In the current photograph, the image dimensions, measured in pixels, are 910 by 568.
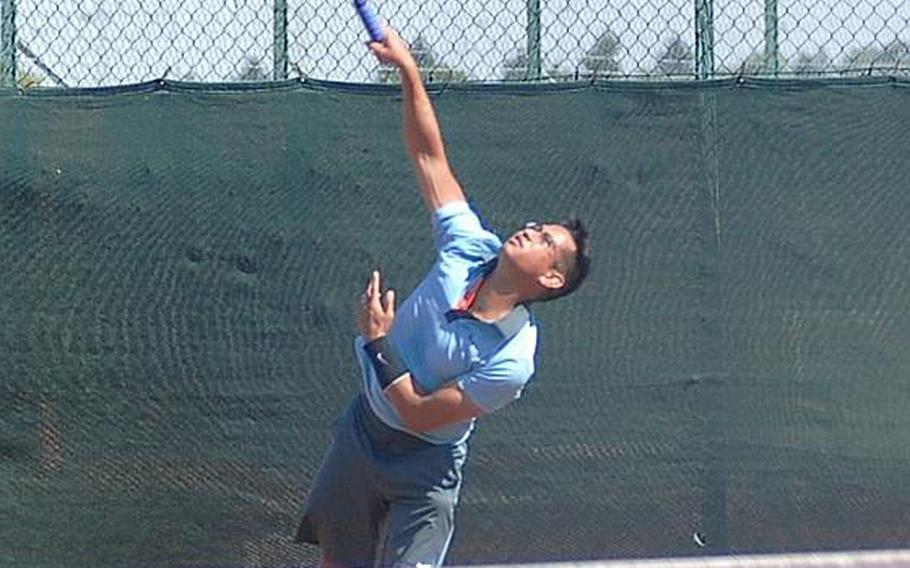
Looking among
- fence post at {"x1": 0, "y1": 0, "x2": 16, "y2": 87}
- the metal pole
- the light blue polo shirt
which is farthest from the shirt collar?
fence post at {"x1": 0, "y1": 0, "x2": 16, "y2": 87}

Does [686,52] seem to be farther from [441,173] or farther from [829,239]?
[441,173]

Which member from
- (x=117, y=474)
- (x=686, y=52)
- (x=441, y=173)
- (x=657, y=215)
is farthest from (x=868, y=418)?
(x=117, y=474)

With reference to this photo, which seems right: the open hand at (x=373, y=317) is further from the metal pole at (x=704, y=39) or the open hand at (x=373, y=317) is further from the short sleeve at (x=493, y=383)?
the metal pole at (x=704, y=39)

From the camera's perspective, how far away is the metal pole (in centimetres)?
590

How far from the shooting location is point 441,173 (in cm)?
470

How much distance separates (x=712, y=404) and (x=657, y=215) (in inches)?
24.5

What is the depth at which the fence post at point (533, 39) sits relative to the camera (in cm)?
583

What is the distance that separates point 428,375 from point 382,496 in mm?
336

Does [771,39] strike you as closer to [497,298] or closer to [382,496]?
[497,298]

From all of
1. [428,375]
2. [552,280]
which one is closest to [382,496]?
[428,375]

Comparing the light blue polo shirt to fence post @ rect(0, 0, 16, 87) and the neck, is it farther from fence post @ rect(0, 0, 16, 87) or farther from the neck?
fence post @ rect(0, 0, 16, 87)

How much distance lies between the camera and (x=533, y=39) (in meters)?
5.88

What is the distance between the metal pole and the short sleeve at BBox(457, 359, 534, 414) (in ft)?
6.40

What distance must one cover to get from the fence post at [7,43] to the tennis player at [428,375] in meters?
1.75
